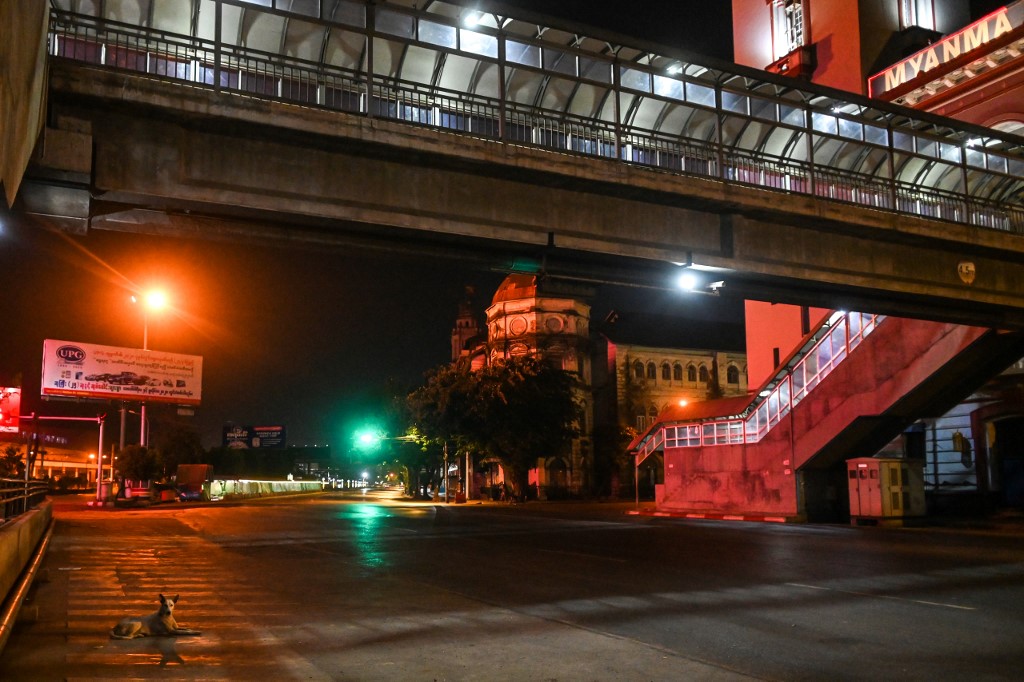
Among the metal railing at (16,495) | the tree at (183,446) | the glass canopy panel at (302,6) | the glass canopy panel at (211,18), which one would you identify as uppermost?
the glass canopy panel at (302,6)

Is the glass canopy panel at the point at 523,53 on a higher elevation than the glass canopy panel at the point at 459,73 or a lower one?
higher

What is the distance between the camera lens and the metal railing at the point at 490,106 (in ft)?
41.5

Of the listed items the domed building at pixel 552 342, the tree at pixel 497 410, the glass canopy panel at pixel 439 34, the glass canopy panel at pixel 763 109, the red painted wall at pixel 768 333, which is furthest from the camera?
the domed building at pixel 552 342

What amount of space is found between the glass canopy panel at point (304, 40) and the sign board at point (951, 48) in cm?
2885

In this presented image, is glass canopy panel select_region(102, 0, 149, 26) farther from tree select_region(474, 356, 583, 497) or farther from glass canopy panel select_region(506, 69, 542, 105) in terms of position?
tree select_region(474, 356, 583, 497)

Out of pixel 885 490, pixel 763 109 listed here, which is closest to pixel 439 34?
pixel 763 109

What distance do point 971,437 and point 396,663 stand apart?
27.4 meters

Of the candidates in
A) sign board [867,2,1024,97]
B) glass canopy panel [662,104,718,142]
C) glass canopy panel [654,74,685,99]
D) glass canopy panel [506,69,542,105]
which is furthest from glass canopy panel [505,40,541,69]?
sign board [867,2,1024,97]

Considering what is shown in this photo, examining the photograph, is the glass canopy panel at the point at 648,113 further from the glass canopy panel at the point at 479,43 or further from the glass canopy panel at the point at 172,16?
the glass canopy panel at the point at 172,16

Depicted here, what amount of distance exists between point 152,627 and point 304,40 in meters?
9.73

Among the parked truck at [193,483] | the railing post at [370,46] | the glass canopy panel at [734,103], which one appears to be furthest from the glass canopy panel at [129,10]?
the parked truck at [193,483]

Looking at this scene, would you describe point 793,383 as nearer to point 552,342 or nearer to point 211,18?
point 211,18

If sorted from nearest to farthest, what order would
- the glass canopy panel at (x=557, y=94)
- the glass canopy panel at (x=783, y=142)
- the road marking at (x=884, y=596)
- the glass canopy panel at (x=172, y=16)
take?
the road marking at (x=884, y=596) < the glass canopy panel at (x=172, y=16) < the glass canopy panel at (x=557, y=94) < the glass canopy panel at (x=783, y=142)

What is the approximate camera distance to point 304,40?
14.4 meters
